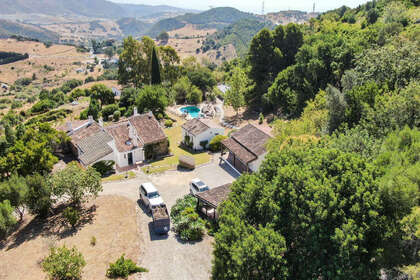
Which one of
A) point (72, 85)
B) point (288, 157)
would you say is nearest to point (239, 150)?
point (288, 157)

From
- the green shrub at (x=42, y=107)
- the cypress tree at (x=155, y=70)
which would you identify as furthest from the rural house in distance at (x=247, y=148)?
the green shrub at (x=42, y=107)

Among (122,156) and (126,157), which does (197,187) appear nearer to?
(126,157)

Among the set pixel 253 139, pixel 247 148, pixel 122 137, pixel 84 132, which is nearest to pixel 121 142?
pixel 122 137

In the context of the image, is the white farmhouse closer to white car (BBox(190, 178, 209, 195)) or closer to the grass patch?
the grass patch

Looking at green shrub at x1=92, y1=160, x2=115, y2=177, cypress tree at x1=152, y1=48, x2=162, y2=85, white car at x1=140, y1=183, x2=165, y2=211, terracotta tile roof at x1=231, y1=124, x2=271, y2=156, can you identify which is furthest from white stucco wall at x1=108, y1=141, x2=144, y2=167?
cypress tree at x1=152, y1=48, x2=162, y2=85

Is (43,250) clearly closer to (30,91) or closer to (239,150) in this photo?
(239,150)

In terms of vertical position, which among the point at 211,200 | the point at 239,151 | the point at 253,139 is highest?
the point at 253,139
